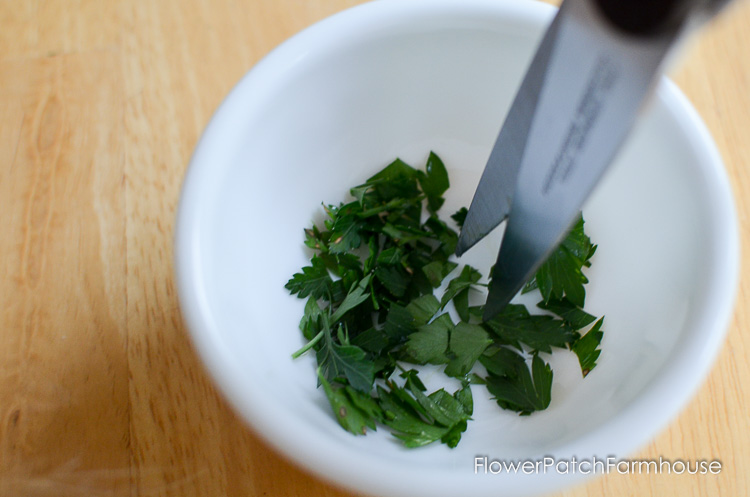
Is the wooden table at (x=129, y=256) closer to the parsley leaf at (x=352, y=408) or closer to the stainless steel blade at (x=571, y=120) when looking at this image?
the parsley leaf at (x=352, y=408)

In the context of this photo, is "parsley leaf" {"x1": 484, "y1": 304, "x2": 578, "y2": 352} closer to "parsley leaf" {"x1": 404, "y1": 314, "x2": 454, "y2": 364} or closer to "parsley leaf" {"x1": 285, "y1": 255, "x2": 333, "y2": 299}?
"parsley leaf" {"x1": 404, "y1": 314, "x2": 454, "y2": 364}

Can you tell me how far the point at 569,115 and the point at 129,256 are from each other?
594 mm

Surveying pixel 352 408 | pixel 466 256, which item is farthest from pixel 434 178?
pixel 352 408

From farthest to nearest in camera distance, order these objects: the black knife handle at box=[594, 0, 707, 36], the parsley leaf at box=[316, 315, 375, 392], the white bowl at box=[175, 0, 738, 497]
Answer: the parsley leaf at box=[316, 315, 375, 392] → the white bowl at box=[175, 0, 738, 497] → the black knife handle at box=[594, 0, 707, 36]

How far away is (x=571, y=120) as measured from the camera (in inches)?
19.5

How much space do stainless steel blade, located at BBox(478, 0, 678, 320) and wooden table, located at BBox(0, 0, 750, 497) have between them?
0.33m

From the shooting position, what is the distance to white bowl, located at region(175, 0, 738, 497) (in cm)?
50

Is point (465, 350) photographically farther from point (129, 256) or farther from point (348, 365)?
point (129, 256)

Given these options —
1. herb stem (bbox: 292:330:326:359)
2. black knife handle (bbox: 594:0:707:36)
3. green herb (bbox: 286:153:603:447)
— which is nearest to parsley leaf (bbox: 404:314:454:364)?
green herb (bbox: 286:153:603:447)

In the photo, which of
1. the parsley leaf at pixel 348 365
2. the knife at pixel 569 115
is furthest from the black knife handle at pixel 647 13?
the parsley leaf at pixel 348 365

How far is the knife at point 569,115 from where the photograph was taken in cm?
42

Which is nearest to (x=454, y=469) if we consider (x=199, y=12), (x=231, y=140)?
(x=231, y=140)

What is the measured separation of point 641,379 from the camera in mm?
541

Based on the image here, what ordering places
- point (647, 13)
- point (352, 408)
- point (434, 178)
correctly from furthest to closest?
point (434, 178) → point (352, 408) → point (647, 13)
